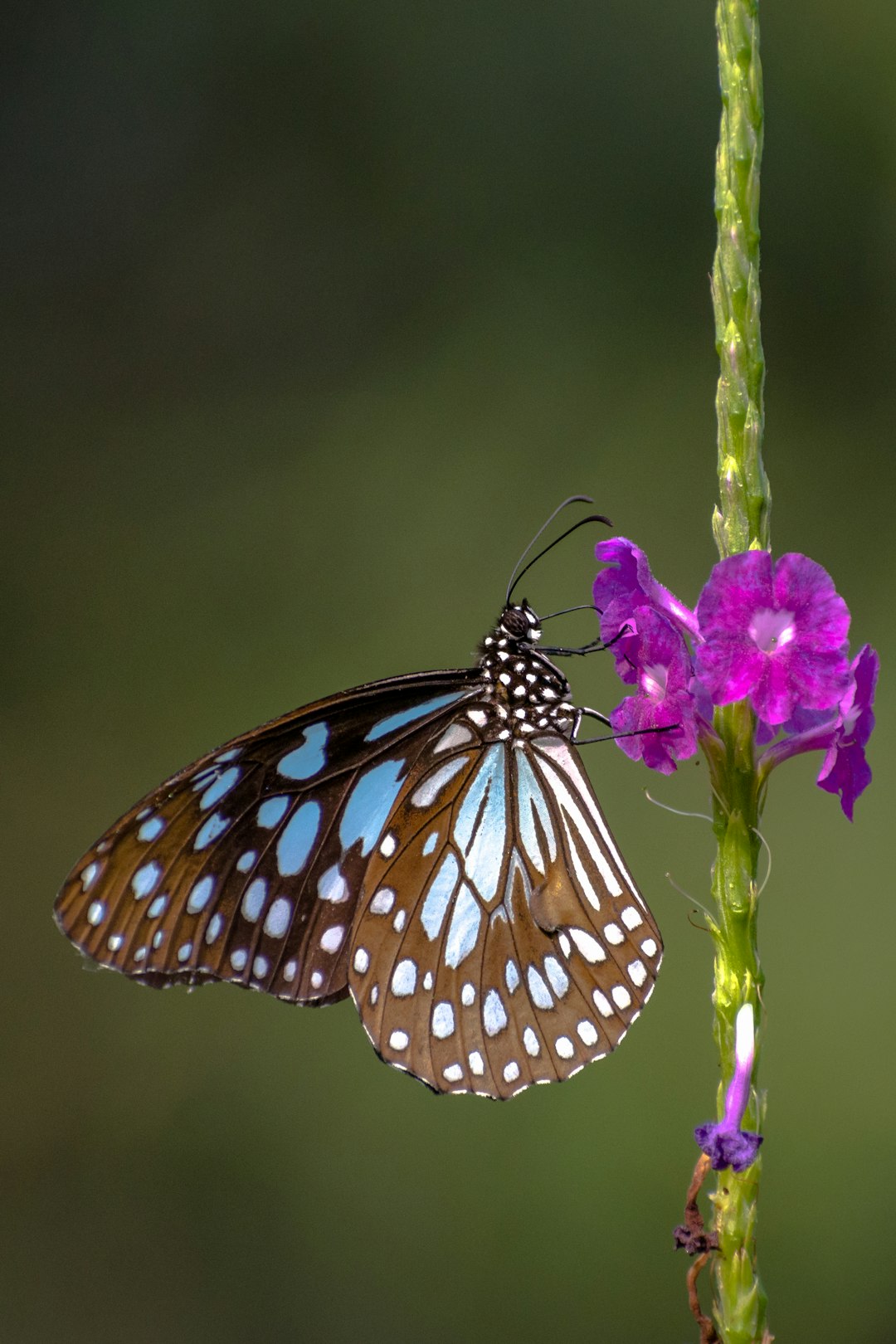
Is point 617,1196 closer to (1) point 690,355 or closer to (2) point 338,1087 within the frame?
(2) point 338,1087

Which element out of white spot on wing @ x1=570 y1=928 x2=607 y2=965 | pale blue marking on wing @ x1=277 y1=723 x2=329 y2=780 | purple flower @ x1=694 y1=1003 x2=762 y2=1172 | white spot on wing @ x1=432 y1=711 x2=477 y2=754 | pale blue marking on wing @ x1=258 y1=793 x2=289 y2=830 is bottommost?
purple flower @ x1=694 y1=1003 x2=762 y2=1172

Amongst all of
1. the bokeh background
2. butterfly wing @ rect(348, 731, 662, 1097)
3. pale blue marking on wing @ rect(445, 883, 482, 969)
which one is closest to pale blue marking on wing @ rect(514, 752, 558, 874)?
butterfly wing @ rect(348, 731, 662, 1097)

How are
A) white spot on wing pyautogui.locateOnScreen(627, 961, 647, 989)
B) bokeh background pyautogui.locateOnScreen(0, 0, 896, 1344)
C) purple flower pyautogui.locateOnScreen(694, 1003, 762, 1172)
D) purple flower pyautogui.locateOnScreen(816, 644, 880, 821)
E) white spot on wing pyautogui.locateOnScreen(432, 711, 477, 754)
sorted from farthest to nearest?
1. bokeh background pyautogui.locateOnScreen(0, 0, 896, 1344)
2. white spot on wing pyautogui.locateOnScreen(432, 711, 477, 754)
3. white spot on wing pyautogui.locateOnScreen(627, 961, 647, 989)
4. purple flower pyautogui.locateOnScreen(816, 644, 880, 821)
5. purple flower pyautogui.locateOnScreen(694, 1003, 762, 1172)

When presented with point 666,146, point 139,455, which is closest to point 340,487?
point 139,455

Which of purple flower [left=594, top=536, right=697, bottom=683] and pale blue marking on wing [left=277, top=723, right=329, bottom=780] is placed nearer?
purple flower [left=594, top=536, right=697, bottom=683]

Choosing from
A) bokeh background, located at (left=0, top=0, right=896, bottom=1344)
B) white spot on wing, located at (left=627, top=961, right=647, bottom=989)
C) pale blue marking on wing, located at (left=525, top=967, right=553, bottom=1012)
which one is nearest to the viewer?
white spot on wing, located at (left=627, top=961, right=647, bottom=989)

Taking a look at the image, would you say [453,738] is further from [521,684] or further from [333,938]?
[333,938]

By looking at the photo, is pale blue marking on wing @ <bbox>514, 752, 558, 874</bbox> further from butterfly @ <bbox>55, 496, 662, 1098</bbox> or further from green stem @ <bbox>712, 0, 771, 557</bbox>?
green stem @ <bbox>712, 0, 771, 557</bbox>
